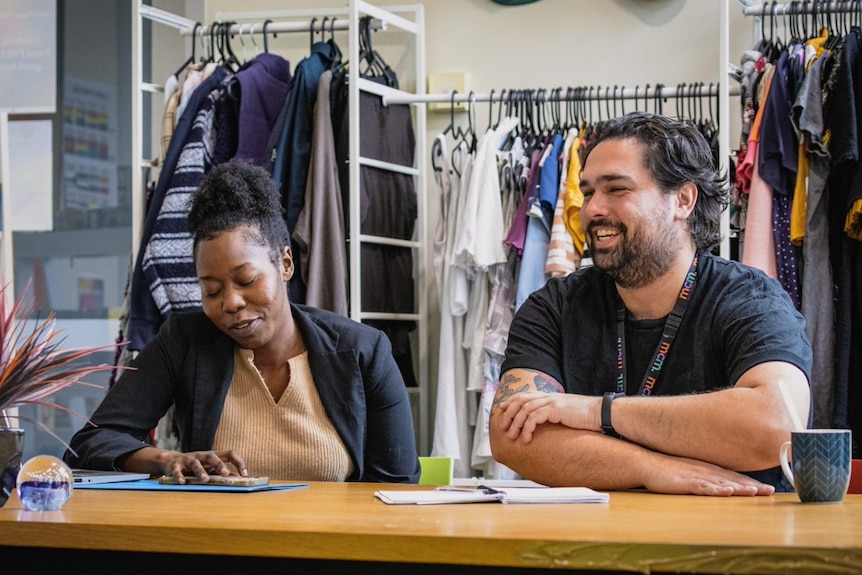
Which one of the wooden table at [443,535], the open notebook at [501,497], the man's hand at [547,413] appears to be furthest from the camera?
the man's hand at [547,413]

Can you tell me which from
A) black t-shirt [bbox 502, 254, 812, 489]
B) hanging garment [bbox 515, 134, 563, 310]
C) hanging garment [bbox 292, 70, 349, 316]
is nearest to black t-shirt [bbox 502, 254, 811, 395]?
black t-shirt [bbox 502, 254, 812, 489]

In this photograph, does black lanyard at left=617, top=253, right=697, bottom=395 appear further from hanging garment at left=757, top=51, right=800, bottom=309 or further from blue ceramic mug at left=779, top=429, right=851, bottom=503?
hanging garment at left=757, top=51, right=800, bottom=309

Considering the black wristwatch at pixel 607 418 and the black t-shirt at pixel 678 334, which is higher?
the black t-shirt at pixel 678 334

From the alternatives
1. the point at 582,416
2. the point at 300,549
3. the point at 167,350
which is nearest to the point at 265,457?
the point at 167,350

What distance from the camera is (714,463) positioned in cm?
193

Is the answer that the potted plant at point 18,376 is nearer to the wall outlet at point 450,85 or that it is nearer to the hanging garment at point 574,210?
the hanging garment at point 574,210

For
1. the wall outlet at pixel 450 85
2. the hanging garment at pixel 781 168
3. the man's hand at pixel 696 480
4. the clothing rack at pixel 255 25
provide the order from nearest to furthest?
the man's hand at pixel 696 480
the hanging garment at pixel 781 168
the clothing rack at pixel 255 25
the wall outlet at pixel 450 85

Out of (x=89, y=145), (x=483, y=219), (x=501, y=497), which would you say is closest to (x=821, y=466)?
(x=501, y=497)

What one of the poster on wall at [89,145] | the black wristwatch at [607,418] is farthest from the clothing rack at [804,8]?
the poster on wall at [89,145]

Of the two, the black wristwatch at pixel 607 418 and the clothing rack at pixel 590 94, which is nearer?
the black wristwatch at pixel 607 418

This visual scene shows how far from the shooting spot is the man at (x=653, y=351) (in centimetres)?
192

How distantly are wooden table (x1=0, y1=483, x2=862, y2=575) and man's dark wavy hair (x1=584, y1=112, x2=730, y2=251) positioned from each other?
923 mm

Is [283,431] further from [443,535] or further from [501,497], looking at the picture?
[443,535]

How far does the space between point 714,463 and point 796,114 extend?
189 centimetres
